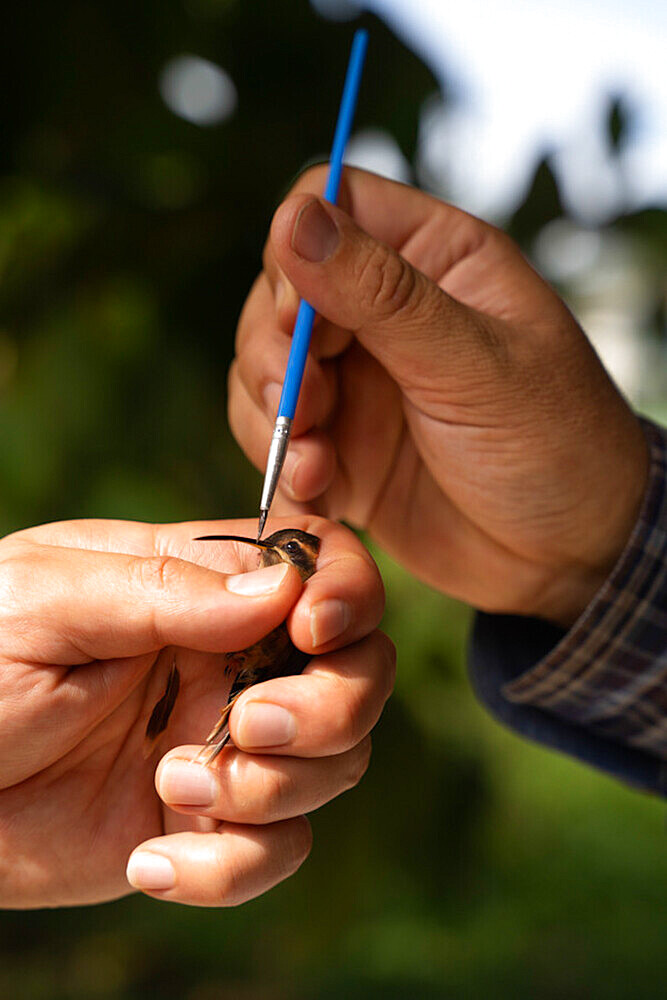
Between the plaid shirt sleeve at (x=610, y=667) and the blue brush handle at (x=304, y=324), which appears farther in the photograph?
the plaid shirt sleeve at (x=610, y=667)

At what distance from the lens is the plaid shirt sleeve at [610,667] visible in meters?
0.79

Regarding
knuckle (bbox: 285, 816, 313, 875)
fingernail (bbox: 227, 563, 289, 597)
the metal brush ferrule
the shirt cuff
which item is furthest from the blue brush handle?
the shirt cuff

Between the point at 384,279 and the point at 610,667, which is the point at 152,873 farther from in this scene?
the point at 610,667

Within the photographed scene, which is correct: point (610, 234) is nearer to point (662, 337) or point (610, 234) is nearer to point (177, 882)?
point (662, 337)

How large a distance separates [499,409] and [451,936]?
37.3 inches

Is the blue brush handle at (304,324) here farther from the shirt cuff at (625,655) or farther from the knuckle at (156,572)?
the shirt cuff at (625,655)

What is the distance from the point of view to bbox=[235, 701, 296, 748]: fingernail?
0.44 m

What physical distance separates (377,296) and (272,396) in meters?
0.15

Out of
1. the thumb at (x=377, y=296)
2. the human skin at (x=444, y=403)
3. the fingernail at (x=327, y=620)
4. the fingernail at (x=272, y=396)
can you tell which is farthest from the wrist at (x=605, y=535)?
the fingernail at (x=327, y=620)

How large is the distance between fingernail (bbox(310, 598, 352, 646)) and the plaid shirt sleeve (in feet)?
1.36

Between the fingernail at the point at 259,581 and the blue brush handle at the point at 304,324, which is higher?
the blue brush handle at the point at 304,324

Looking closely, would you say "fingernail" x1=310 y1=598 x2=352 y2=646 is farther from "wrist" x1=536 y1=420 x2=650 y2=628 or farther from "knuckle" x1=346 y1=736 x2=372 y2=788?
"wrist" x1=536 y1=420 x2=650 y2=628

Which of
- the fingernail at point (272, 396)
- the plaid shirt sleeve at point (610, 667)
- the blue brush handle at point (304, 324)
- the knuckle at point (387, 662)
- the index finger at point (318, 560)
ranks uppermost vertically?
the blue brush handle at point (304, 324)

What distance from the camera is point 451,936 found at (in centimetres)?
130
